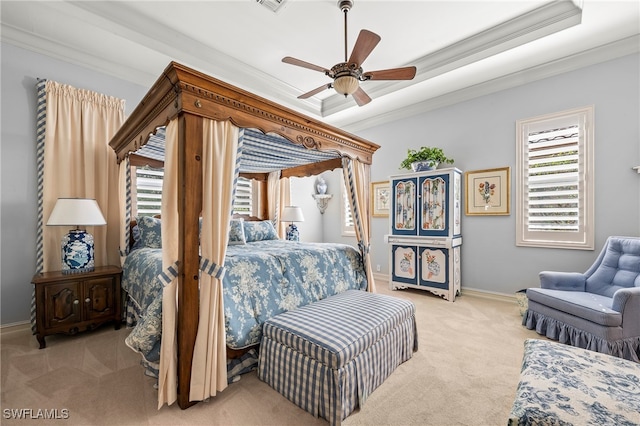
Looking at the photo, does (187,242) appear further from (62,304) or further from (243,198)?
(243,198)

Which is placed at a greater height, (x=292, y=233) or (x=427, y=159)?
(x=427, y=159)

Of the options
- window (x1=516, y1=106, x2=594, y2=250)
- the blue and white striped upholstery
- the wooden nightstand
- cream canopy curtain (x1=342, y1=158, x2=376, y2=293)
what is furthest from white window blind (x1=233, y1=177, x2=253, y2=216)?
window (x1=516, y1=106, x2=594, y2=250)

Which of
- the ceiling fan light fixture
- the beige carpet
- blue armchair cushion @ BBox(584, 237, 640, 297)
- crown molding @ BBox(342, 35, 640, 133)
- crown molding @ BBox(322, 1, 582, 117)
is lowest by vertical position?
the beige carpet

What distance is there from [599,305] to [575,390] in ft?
6.05

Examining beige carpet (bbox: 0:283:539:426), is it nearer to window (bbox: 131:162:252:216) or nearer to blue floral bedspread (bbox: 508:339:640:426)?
blue floral bedspread (bbox: 508:339:640:426)

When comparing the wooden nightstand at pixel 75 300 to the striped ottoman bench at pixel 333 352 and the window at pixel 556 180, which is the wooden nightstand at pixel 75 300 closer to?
the striped ottoman bench at pixel 333 352

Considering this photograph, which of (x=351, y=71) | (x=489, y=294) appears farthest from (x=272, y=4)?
(x=489, y=294)

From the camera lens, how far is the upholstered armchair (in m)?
2.31

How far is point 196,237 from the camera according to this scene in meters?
1.81

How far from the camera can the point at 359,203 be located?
129 inches

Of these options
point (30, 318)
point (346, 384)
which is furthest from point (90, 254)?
point (346, 384)

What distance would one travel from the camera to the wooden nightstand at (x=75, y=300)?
256cm

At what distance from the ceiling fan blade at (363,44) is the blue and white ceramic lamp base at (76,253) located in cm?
317

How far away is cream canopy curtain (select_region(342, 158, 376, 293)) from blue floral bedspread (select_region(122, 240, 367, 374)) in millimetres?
185
